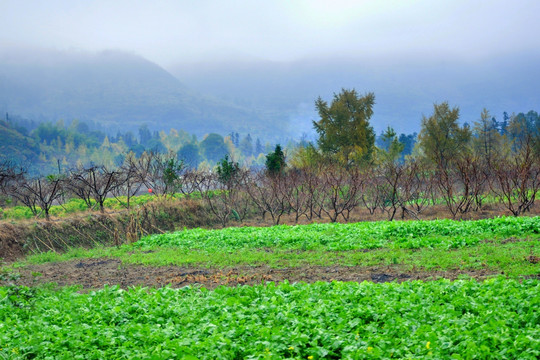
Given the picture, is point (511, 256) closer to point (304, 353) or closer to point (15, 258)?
point (304, 353)

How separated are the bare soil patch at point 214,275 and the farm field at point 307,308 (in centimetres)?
5

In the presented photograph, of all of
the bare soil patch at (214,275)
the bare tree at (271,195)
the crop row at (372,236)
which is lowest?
the bare soil patch at (214,275)

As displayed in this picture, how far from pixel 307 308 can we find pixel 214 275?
15.7 ft

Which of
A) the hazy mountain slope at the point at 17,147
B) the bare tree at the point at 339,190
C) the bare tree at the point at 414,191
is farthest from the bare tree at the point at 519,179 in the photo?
the hazy mountain slope at the point at 17,147

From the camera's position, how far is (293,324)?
20.1ft

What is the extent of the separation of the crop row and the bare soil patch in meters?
2.90

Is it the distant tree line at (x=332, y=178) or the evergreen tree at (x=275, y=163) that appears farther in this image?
the evergreen tree at (x=275, y=163)

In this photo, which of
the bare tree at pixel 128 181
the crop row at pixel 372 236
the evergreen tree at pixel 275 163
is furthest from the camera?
the evergreen tree at pixel 275 163

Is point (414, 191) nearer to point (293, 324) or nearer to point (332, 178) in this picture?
point (332, 178)

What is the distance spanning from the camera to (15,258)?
18.2 meters

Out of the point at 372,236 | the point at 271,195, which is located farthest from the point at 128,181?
the point at 372,236

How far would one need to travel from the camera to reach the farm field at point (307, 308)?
546 cm

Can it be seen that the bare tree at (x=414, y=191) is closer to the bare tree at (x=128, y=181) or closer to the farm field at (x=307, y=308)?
the farm field at (x=307, y=308)

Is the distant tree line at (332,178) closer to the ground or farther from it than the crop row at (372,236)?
farther from it
